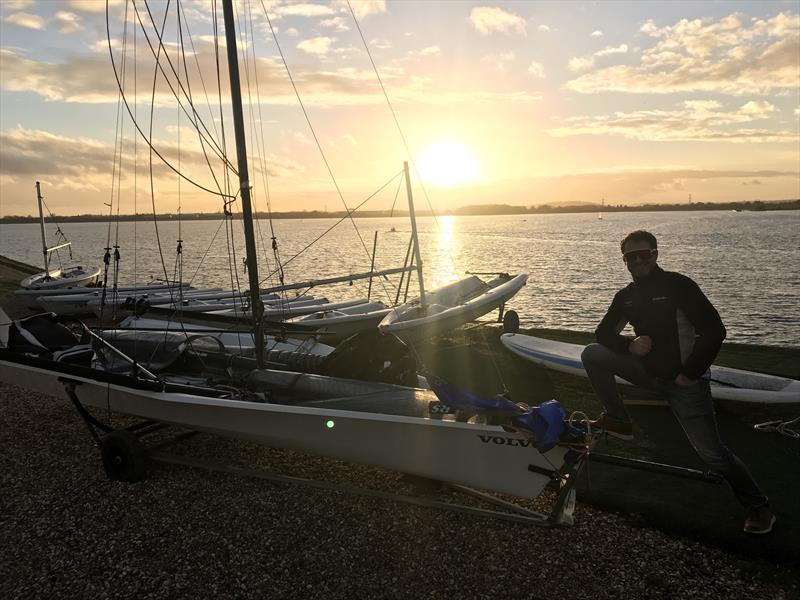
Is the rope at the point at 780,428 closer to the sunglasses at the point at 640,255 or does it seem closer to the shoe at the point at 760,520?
the shoe at the point at 760,520

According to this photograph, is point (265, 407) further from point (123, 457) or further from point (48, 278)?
point (48, 278)

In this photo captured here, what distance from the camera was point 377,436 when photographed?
5512 mm

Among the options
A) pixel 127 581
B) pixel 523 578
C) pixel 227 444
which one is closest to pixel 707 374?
pixel 523 578

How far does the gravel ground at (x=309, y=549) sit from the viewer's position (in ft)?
15.4

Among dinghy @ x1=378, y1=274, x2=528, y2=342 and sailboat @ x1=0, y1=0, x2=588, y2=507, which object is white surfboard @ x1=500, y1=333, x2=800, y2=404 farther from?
sailboat @ x1=0, y1=0, x2=588, y2=507

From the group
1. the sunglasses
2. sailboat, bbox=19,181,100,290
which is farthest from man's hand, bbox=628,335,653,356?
sailboat, bbox=19,181,100,290

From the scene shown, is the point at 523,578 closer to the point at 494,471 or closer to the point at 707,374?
the point at 494,471

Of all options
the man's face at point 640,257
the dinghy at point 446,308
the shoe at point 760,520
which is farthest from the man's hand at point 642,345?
the dinghy at point 446,308

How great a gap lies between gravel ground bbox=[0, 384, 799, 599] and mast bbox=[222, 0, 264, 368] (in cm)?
202

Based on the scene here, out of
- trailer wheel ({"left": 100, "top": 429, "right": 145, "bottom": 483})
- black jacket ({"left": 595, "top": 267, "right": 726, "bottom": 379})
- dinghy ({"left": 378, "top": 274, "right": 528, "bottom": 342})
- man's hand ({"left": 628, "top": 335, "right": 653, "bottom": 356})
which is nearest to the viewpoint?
black jacket ({"left": 595, "top": 267, "right": 726, "bottom": 379})

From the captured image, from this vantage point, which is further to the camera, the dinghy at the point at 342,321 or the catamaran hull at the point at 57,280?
the catamaran hull at the point at 57,280

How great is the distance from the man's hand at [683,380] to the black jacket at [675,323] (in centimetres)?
3

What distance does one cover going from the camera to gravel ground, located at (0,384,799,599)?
15.4ft

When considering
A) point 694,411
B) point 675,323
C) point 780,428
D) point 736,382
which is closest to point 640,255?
point 675,323
